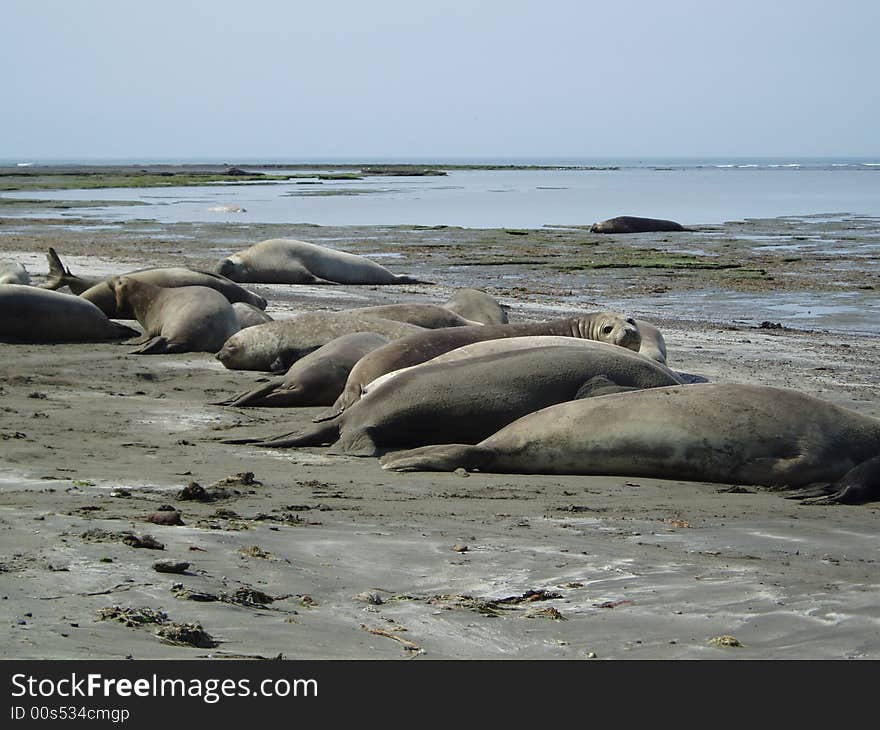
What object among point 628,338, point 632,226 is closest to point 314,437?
point 628,338

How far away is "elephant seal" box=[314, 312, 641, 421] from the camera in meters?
8.09

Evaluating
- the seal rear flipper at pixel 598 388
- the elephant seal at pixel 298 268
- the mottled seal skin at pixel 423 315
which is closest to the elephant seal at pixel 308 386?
the mottled seal skin at pixel 423 315

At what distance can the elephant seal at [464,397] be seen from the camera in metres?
7.12

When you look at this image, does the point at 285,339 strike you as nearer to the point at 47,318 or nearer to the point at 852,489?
the point at 47,318

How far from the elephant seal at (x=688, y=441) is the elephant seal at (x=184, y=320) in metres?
4.73

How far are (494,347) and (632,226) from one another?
23.6m

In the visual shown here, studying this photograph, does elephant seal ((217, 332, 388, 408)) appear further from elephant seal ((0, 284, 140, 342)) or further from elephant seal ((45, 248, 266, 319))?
elephant seal ((45, 248, 266, 319))

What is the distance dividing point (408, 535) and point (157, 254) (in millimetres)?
18233

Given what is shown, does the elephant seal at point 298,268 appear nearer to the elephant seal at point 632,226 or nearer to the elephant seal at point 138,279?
the elephant seal at point 138,279

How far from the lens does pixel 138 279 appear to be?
12.6 meters

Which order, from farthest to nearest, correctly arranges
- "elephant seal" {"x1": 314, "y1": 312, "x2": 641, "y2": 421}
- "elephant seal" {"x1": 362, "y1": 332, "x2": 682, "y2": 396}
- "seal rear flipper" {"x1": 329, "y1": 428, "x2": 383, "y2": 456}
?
"elephant seal" {"x1": 314, "y1": 312, "x2": 641, "y2": 421}, "elephant seal" {"x1": 362, "y1": 332, "x2": 682, "y2": 396}, "seal rear flipper" {"x1": 329, "y1": 428, "x2": 383, "y2": 456}

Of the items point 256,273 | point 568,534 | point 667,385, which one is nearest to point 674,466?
point 667,385

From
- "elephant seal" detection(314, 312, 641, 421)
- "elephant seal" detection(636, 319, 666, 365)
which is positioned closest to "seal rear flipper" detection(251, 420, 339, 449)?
"elephant seal" detection(314, 312, 641, 421)

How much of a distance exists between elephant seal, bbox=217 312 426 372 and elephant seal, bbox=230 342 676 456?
271cm
